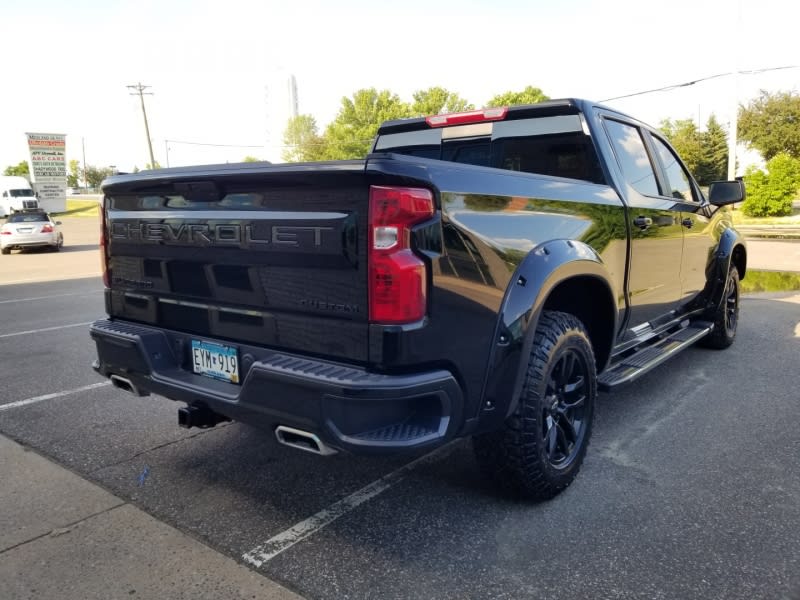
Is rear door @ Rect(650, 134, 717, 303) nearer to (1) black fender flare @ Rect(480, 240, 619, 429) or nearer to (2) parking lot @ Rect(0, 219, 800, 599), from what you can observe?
(2) parking lot @ Rect(0, 219, 800, 599)

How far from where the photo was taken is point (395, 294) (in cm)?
215

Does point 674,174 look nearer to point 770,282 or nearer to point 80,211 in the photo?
point 770,282

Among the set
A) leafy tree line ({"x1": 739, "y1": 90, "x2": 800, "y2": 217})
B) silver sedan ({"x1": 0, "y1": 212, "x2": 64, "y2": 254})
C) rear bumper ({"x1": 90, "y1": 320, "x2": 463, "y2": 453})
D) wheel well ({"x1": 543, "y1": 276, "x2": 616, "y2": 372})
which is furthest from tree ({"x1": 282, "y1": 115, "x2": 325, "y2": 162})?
rear bumper ({"x1": 90, "y1": 320, "x2": 463, "y2": 453})

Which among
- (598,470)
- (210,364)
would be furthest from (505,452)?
(210,364)

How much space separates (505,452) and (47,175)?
1631 inches

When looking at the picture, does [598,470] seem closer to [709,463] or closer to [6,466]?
[709,463]

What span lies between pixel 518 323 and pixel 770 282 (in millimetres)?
9168

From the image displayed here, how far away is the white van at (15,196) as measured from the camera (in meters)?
35.5

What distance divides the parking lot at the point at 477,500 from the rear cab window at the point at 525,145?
1.64m

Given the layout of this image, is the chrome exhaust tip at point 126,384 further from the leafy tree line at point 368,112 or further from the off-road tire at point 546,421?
the leafy tree line at point 368,112

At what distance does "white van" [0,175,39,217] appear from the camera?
116 ft

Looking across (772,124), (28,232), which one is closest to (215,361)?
(28,232)

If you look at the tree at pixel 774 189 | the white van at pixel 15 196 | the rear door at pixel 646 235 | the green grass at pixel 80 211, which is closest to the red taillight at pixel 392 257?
the rear door at pixel 646 235

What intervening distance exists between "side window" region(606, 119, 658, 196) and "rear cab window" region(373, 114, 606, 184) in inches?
11.6
